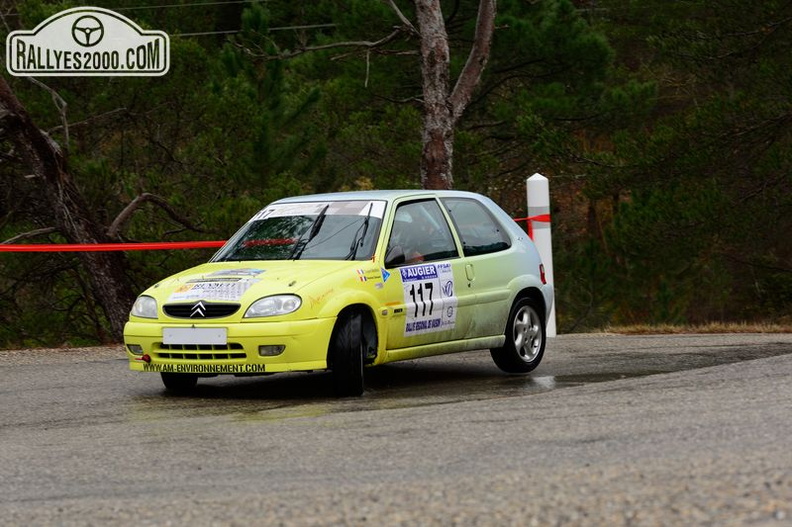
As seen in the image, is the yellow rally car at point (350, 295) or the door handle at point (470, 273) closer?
the yellow rally car at point (350, 295)

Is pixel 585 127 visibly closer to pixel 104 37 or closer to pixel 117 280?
pixel 104 37

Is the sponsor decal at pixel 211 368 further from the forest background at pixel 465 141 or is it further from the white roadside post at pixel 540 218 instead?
the forest background at pixel 465 141

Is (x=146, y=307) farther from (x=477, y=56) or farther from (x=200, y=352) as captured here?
(x=477, y=56)

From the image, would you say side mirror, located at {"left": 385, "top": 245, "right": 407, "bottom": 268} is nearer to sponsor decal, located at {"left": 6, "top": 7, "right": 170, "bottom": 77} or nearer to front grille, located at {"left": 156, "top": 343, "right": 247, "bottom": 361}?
front grille, located at {"left": 156, "top": 343, "right": 247, "bottom": 361}

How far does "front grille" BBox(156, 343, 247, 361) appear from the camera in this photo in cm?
1006

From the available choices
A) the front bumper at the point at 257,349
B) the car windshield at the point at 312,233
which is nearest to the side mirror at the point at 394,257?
the car windshield at the point at 312,233

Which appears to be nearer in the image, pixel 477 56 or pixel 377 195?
pixel 377 195

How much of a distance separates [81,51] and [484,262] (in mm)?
16686

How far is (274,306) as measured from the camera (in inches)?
396

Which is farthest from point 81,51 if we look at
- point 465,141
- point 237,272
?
point 237,272

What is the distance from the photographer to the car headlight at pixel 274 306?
1002 centimetres

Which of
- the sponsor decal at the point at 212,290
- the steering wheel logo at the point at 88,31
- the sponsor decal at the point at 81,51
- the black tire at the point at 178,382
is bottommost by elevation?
the black tire at the point at 178,382

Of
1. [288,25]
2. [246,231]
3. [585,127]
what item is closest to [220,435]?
[246,231]

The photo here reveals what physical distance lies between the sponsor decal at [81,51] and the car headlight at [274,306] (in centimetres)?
1608
